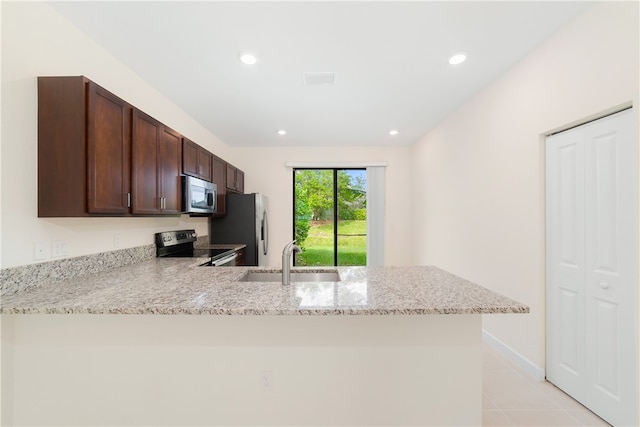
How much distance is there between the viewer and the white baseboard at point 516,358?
2234mm

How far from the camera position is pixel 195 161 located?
10.1 ft

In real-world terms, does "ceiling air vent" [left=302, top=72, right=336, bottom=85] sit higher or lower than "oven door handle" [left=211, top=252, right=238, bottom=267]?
higher

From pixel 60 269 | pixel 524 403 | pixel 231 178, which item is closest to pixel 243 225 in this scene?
pixel 231 178

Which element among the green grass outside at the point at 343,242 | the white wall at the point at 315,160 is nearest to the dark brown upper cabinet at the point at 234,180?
the white wall at the point at 315,160

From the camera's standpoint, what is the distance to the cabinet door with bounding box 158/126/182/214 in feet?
7.98

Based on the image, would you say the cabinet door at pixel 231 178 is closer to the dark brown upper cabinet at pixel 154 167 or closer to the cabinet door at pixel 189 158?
the cabinet door at pixel 189 158

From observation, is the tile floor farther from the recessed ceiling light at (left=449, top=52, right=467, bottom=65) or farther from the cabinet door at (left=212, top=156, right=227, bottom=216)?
the cabinet door at (left=212, top=156, right=227, bottom=216)

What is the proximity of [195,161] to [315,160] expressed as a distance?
247 cm

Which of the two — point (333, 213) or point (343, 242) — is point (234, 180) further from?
point (343, 242)

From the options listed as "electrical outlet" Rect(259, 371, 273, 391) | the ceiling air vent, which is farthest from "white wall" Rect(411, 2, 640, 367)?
"electrical outlet" Rect(259, 371, 273, 391)

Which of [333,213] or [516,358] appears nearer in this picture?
[516,358]

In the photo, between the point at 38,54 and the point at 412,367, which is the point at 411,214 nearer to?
the point at 412,367

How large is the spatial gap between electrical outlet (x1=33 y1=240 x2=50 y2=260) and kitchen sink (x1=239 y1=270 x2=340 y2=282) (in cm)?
123

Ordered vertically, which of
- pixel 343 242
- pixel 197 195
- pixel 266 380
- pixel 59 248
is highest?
pixel 197 195
